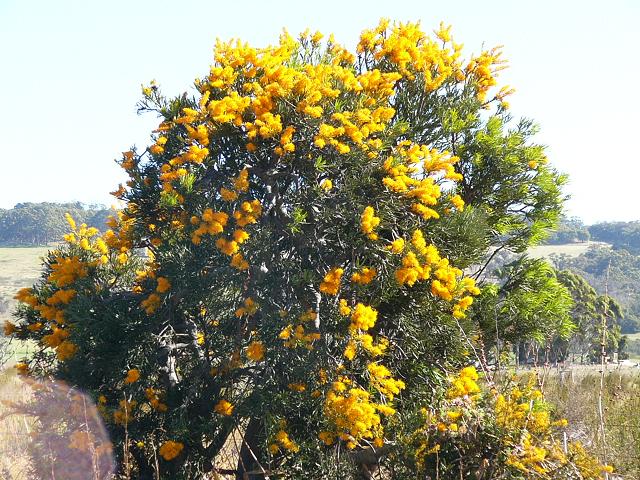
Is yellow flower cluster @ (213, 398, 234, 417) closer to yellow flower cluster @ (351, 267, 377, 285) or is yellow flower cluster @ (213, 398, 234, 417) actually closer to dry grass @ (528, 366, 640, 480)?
yellow flower cluster @ (351, 267, 377, 285)

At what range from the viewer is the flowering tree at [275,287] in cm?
614

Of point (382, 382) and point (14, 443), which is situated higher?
point (382, 382)

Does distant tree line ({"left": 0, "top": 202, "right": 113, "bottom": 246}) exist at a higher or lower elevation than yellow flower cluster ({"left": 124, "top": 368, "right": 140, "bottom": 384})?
higher

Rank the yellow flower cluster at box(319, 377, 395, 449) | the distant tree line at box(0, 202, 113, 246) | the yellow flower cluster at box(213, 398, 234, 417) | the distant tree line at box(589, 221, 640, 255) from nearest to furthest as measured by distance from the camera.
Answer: the yellow flower cluster at box(319, 377, 395, 449)
the yellow flower cluster at box(213, 398, 234, 417)
the distant tree line at box(0, 202, 113, 246)
the distant tree line at box(589, 221, 640, 255)

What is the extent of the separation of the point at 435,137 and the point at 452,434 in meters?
4.44

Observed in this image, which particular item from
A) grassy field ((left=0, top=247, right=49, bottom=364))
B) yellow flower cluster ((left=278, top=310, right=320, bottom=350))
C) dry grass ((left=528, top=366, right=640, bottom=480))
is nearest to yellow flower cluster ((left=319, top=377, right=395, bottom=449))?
yellow flower cluster ((left=278, top=310, right=320, bottom=350))

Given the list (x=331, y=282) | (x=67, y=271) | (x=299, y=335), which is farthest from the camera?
(x=67, y=271)

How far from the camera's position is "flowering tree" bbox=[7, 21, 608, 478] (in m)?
6.14

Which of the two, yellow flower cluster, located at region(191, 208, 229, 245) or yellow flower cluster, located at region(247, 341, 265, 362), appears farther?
yellow flower cluster, located at region(247, 341, 265, 362)

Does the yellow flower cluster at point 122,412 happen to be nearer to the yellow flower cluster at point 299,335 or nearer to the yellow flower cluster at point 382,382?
the yellow flower cluster at point 299,335

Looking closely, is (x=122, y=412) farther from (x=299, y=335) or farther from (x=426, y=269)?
(x=426, y=269)

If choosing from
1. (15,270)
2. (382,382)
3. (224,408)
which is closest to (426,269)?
(382,382)

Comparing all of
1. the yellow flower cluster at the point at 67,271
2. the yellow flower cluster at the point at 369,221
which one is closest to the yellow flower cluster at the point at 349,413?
the yellow flower cluster at the point at 369,221

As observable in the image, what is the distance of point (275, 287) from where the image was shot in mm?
6469
